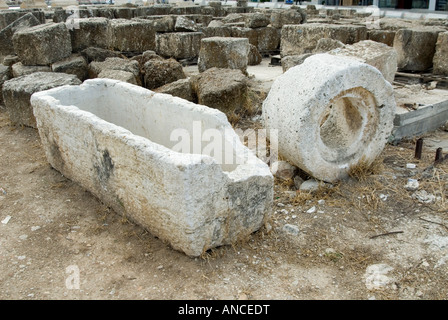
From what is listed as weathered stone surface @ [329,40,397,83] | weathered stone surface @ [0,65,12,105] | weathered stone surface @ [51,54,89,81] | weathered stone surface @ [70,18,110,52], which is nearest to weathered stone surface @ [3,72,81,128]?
weathered stone surface @ [51,54,89,81]

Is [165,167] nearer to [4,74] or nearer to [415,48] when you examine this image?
[4,74]

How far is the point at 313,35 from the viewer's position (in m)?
7.88

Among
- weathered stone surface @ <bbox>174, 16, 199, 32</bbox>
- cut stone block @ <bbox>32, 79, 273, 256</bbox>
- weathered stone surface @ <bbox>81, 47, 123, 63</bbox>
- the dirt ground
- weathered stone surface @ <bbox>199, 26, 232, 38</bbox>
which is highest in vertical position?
weathered stone surface @ <bbox>174, 16, 199, 32</bbox>

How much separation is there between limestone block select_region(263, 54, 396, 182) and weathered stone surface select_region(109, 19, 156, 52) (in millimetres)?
5046

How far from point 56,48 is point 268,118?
14.4 feet

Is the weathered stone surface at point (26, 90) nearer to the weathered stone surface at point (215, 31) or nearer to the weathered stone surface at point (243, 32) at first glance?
the weathered stone surface at point (215, 31)

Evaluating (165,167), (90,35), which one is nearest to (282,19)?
(90,35)

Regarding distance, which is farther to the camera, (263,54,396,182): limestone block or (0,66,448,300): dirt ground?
(263,54,396,182): limestone block

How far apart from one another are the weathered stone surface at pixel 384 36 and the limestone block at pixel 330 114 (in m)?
4.71

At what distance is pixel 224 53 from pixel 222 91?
181 centimetres

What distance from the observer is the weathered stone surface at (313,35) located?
780cm

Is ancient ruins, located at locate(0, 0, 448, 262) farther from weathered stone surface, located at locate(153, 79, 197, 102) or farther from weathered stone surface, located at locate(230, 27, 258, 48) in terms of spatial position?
weathered stone surface, located at locate(230, 27, 258, 48)

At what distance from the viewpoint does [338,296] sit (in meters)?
2.61

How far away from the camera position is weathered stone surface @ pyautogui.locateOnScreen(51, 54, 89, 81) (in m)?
6.60
